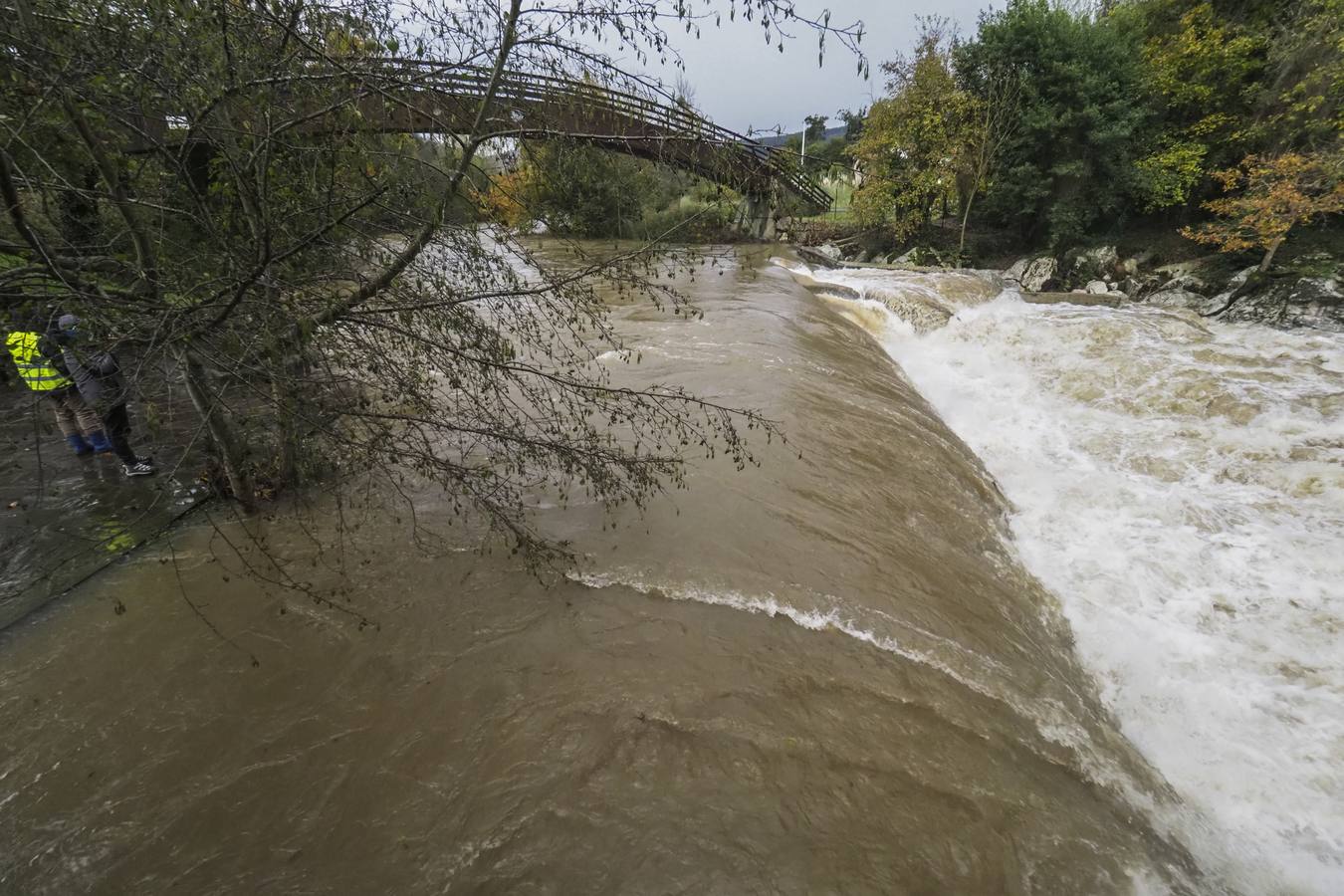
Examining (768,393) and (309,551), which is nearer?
(309,551)

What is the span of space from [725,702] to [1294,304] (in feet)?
52.7

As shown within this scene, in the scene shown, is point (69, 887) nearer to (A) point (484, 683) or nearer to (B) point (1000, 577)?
(A) point (484, 683)

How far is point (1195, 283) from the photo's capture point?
44.9ft

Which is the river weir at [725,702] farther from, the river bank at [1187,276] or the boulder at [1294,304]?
the river bank at [1187,276]

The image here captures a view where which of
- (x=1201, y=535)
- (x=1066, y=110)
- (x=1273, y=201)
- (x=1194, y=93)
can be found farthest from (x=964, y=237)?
(x=1201, y=535)

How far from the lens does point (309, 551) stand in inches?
162

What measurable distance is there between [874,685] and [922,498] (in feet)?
8.19

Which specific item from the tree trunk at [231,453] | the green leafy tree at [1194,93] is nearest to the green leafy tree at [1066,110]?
the green leafy tree at [1194,93]

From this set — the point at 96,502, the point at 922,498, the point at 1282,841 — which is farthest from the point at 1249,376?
the point at 96,502

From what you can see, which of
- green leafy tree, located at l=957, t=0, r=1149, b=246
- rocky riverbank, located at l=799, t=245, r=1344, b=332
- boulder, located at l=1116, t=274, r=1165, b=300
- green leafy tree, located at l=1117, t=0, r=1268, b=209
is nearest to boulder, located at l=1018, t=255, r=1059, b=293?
rocky riverbank, located at l=799, t=245, r=1344, b=332

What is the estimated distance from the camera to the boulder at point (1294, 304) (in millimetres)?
11016

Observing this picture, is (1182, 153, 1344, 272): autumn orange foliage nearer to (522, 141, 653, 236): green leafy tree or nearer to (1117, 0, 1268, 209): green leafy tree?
(1117, 0, 1268, 209): green leafy tree

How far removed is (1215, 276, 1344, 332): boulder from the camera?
11.0 metres

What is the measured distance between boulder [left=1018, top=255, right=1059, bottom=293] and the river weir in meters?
12.6
